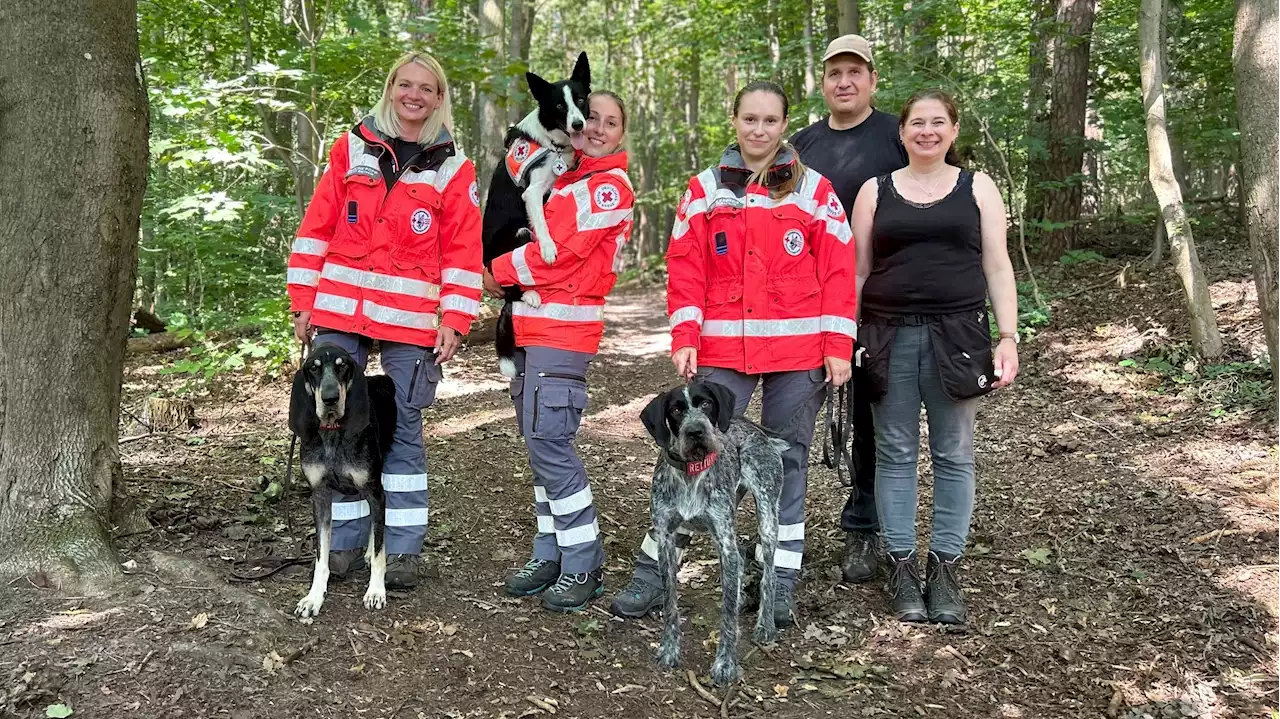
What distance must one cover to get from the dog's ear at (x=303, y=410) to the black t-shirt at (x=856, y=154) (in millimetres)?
2723

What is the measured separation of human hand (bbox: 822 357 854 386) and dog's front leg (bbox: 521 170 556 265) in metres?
1.35

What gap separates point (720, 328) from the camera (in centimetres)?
381

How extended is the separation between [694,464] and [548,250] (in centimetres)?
119

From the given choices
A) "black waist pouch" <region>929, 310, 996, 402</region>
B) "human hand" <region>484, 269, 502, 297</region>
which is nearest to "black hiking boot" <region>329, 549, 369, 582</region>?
"human hand" <region>484, 269, 502, 297</region>

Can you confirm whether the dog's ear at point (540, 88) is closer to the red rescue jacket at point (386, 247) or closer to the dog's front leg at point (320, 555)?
the red rescue jacket at point (386, 247)

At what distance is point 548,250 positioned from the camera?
380cm

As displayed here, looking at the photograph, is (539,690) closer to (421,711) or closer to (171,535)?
(421,711)

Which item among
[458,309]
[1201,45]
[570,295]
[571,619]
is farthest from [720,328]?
[1201,45]

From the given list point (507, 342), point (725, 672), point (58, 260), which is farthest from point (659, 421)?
point (58, 260)

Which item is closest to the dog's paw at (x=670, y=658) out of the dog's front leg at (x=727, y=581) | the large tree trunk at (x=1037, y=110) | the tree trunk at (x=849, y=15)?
the dog's front leg at (x=727, y=581)

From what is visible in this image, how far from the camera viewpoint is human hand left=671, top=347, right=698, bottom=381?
374cm

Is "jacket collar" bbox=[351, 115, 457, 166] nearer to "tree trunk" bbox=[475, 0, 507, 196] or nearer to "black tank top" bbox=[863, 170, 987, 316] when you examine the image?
"black tank top" bbox=[863, 170, 987, 316]

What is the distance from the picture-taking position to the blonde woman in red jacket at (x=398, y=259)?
3914 mm

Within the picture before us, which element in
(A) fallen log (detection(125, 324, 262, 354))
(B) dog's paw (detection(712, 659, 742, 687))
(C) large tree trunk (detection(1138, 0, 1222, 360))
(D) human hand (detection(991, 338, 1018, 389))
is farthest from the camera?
(A) fallen log (detection(125, 324, 262, 354))
